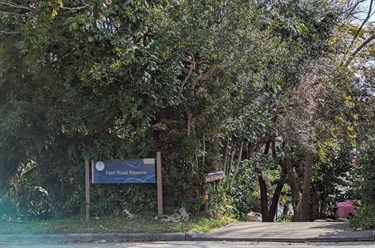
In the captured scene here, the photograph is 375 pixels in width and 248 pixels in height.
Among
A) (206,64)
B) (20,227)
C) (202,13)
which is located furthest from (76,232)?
(202,13)

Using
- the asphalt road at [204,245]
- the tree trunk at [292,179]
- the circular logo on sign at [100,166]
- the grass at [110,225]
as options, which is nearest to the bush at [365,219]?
the asphalt road at [204,245]

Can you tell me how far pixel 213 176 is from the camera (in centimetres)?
1230

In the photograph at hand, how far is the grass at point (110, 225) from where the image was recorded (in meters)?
10.9

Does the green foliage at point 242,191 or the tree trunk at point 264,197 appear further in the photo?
the tree trunk at point 264,197

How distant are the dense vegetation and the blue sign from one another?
0.76 feet

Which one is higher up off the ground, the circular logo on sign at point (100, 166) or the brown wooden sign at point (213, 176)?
the circular logo on sign at point (100, 166)

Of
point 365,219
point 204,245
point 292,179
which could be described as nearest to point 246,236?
point 204,245

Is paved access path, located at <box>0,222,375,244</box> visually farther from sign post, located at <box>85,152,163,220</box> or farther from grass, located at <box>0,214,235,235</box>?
sign post, located at <box>85,152,163,220</box>

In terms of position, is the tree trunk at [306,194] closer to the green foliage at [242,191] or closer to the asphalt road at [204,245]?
the green foliage at [242,191]

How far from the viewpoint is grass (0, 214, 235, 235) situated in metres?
10.9

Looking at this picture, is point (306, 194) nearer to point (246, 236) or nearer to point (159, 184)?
point (159, 184)

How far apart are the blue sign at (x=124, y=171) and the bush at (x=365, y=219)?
5086 mm

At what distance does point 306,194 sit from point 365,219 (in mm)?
7745

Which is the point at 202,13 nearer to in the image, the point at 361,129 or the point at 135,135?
the point at 135,135
